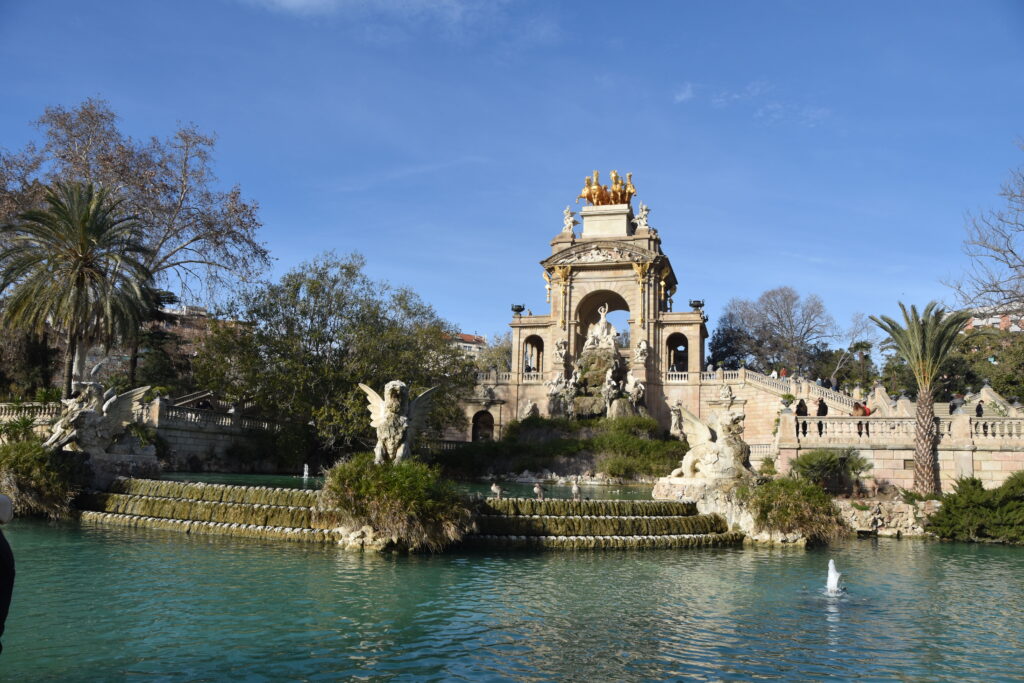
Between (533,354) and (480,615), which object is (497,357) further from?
(480,615)

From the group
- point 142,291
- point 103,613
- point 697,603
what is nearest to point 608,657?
point 697,603

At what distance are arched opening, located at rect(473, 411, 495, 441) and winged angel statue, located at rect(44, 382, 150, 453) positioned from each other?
113 feet

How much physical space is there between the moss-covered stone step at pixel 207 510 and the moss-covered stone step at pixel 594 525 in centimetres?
332

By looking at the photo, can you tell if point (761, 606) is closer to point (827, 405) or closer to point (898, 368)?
point (827, 405)

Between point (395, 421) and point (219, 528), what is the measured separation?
4077 millimetres

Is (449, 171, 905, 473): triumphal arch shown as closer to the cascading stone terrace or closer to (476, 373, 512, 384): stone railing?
(476, 373, 512, 384): stone railing

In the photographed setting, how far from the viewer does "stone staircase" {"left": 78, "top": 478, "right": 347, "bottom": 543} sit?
1536 centimetres

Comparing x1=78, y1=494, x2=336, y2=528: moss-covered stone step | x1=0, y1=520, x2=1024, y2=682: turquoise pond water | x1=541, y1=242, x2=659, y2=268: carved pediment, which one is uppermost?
x1=541, y1=242, x2=659, y2=268: carved pediment

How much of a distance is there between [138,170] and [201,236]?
3511 mm

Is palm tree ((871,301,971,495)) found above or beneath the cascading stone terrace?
above

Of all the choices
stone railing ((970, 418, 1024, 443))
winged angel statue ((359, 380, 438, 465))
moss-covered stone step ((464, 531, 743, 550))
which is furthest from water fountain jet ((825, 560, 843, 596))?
stone railing ((970, 418, 1024, 443))

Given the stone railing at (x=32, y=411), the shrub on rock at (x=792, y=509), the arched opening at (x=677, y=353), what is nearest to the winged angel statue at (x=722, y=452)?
the shrub on rock at (x=792, y=509)

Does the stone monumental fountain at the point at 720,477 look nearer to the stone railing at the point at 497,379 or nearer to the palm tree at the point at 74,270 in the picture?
the palm tree at the point at 74,270

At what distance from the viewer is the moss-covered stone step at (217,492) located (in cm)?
1638
